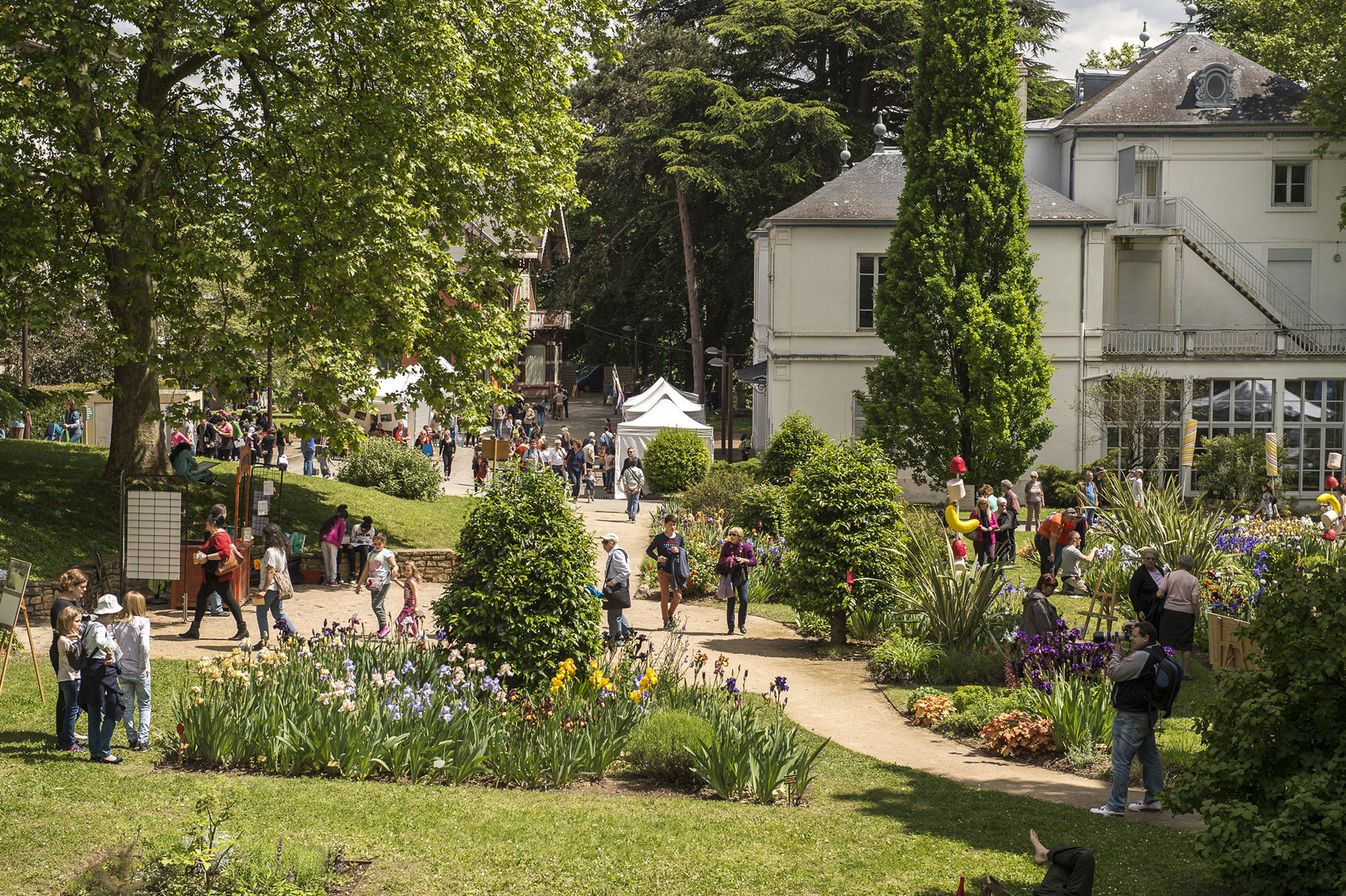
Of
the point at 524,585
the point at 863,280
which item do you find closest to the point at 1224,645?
the point at 524,585

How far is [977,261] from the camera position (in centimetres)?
2862

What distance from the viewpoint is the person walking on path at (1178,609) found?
12.5 m

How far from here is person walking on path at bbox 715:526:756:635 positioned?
16469 mm

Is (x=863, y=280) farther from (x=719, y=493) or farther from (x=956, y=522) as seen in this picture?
(x=956, y=522)

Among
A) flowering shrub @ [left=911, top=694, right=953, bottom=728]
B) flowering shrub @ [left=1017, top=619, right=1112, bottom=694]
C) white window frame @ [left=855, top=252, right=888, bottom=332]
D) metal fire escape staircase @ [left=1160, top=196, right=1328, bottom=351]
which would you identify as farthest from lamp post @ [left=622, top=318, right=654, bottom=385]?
flowering shrub @ [left=1017, top=619, right=1112, bottom=694]

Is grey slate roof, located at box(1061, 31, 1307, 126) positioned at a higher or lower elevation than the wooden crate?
higher

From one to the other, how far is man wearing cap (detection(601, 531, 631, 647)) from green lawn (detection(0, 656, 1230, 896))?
5189 mm

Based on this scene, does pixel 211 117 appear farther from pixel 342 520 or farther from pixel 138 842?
pixel 138 842

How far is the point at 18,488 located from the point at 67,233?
13.9 ft

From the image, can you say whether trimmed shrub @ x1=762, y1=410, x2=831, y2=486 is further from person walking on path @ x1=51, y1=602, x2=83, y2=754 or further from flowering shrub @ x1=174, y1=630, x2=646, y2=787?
person walking on path @ x1=51, y1=602, x2=83, y2=754

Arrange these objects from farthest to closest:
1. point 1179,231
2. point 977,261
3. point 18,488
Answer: point 1179,231
point 977,261
point 18,488

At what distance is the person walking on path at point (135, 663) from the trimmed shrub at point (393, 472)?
1703 centimetres

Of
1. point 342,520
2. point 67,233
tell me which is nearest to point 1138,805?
point 342,520

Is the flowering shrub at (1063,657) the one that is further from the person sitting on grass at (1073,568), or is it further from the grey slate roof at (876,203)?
the grey slate roof at (876,203)
